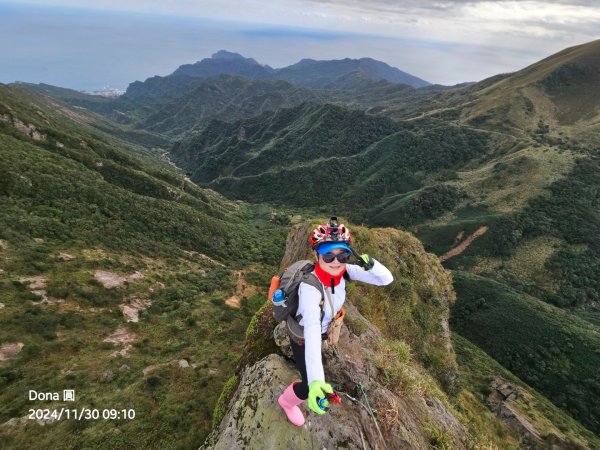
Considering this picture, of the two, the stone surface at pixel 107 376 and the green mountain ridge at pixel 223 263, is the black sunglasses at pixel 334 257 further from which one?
the stone surface at pixel 107 376

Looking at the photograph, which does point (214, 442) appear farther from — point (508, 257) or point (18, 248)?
point (508, 257)

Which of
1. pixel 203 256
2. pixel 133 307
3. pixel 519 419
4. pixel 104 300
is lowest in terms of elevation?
pixel 203 256

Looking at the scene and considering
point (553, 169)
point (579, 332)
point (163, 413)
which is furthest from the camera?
point (553, 169)

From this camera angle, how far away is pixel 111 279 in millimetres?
37344

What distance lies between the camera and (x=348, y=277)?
6820 mm

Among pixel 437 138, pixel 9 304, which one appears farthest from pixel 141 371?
pixel 437 138

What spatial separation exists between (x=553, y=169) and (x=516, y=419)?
124470 millimetres

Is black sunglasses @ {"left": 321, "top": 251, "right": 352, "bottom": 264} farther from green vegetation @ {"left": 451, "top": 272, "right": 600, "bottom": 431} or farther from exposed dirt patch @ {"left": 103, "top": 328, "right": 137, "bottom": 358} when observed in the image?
green vegetation @ {"left": 451, "top": 272, "right": 600, "bottom": 431}

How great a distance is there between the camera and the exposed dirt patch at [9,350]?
71.5 ft

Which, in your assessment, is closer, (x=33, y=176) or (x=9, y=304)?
(x=9, y=304)

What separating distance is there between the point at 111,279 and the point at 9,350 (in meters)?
15.1

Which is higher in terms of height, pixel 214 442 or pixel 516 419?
pixel 214 442

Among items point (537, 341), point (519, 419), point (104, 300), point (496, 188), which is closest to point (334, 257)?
point (104, 300)

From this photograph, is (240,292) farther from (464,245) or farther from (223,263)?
(464,245)
